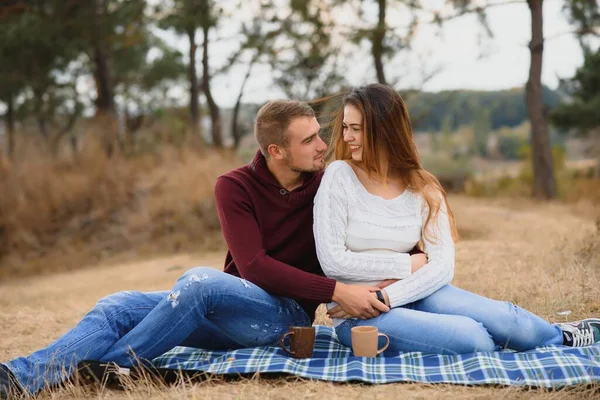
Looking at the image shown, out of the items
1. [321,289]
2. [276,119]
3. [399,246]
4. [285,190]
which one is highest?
[276,119]

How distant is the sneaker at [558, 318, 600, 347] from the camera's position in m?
3.28

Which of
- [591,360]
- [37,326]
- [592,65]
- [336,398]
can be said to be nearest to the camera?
[336,398]

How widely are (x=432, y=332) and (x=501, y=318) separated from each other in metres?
0.32

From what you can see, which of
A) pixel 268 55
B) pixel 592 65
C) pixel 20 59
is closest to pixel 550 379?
pixel 592 65

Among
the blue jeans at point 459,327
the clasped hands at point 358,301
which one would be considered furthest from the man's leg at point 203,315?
the blue jeans at point 459,327

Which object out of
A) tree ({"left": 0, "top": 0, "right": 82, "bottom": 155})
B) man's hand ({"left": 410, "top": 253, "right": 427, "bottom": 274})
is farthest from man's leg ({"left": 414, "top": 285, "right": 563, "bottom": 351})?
tree ({"left": 0, "top": 0, "right": 82, "bottom": 155})

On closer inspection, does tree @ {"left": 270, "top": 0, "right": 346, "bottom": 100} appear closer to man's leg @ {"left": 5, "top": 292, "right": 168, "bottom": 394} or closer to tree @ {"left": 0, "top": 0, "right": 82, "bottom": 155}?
tree @ {"left": 0, "top": 0, "right": 82, "bottom": 155}

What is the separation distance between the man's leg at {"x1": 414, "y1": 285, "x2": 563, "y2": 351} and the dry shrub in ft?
22.6

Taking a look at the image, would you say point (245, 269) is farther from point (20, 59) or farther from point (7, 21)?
point (20, 59)

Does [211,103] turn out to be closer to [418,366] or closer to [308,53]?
[308,53]

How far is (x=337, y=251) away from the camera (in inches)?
123

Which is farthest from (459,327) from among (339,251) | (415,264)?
(339,251)

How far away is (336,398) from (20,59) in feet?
52.6

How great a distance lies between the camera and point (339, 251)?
3.13 m
